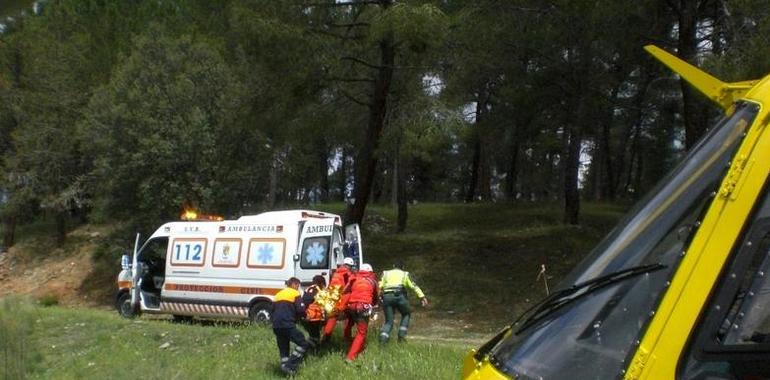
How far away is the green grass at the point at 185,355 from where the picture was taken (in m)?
9.72

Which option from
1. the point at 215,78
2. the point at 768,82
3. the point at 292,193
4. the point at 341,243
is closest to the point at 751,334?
the point at 768,82

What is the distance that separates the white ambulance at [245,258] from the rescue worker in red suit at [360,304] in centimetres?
458

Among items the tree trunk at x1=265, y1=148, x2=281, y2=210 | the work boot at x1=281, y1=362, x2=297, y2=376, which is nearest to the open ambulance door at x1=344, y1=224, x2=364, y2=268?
the work boot at x1=281, y1=362, x2=297, y2=376

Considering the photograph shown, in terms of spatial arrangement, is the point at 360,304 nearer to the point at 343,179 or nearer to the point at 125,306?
the point at 125,306

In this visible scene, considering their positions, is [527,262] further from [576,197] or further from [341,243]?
[341,243]

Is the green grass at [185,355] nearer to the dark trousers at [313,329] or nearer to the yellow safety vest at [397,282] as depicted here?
the dark trousers at [313,329]

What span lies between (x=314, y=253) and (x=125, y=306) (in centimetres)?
659

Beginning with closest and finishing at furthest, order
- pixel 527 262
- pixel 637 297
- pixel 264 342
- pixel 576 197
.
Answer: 1. pixel 637 297
2. pixel 264 342
3. pixel 527 262
4. pixel 576 197

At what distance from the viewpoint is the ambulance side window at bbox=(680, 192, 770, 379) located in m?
2.66

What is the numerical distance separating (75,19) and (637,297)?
123 feet

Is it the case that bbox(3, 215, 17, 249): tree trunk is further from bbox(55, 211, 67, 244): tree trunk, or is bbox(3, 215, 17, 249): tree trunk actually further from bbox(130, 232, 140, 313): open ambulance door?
bbox(130, 232, 140, 313): open ambulance door

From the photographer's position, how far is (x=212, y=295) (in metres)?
17.7

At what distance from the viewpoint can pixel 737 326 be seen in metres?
2.69

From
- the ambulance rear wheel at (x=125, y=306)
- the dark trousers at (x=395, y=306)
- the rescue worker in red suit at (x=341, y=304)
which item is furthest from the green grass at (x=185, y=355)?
the ambulance rear wheel at (x=125, y=306)
